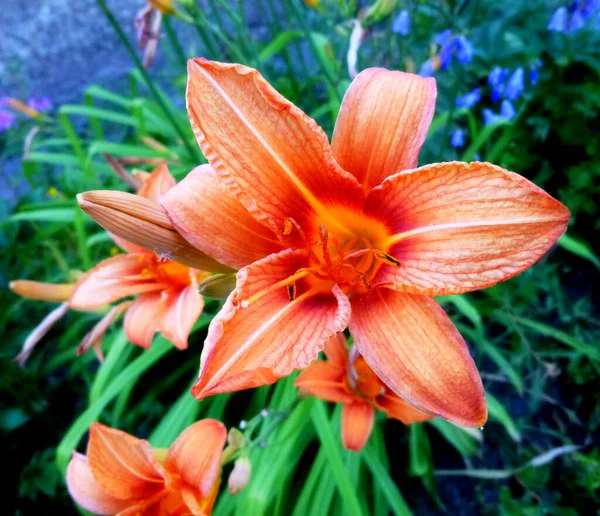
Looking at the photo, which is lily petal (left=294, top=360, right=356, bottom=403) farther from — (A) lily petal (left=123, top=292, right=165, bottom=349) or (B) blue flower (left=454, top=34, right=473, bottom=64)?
(B) blue flower (left=454, top=34, right=473, bottom=64)

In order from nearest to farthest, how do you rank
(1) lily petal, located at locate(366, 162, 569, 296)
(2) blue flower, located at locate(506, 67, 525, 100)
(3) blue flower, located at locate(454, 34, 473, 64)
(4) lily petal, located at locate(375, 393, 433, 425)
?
(1) lily petal, located at locate(366, 162, 569, 296) → (4) lily petal, located at locate(375, 393, 433, 425) → (3) blue flower, located at locate(454, 34, 473, 64) → (2) blue flower, located at locate(506, 67, 525, 100)

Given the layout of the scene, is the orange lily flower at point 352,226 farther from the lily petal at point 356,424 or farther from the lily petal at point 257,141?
the lily petal at point 356,424

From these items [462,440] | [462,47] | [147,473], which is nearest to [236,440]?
[147,473]

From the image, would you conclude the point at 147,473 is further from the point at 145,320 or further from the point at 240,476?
the point at 145,320

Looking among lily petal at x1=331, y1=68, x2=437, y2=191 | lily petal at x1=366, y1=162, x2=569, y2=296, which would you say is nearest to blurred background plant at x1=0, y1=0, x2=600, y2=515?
lily petal at x1=331, y1=68, x2=437, y2=191

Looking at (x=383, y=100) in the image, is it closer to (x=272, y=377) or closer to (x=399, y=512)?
(x=272, y=377)

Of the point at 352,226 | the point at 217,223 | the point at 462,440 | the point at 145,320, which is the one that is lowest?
the point at 462,440

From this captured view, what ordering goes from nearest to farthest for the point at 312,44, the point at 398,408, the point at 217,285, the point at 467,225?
the point at 467,225
the point at 217,285
the point at 398,408
the point at 312,44
